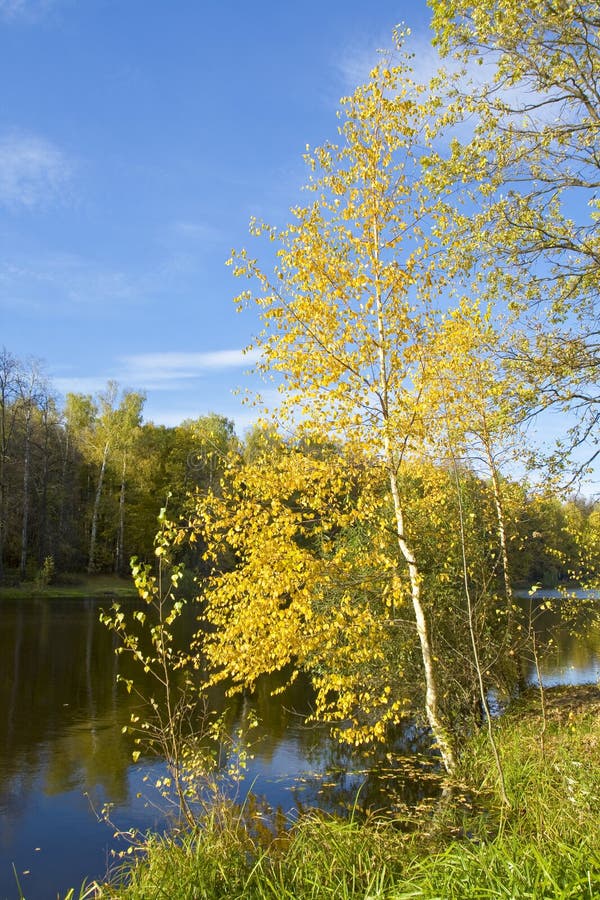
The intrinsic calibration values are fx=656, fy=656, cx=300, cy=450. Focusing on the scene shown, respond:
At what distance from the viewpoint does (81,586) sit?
3794cm

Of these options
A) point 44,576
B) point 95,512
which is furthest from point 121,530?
point 44,576

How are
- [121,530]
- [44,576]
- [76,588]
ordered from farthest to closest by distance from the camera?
[121,530], [76,588], [44,576]

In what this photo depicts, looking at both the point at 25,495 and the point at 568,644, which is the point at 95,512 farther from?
the point at 568,644

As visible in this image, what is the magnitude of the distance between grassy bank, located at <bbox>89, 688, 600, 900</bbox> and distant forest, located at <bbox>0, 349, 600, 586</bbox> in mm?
29644

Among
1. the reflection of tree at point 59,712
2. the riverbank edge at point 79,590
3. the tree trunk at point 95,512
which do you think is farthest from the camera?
the tree trunk at point 95,512

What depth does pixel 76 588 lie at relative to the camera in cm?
3722

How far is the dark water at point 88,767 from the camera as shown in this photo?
7133 millimetres

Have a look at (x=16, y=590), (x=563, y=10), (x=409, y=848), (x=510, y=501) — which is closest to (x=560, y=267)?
(x=563, y=10)

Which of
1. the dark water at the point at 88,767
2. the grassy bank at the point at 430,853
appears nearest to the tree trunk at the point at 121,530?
the dark water at the point at 88,767

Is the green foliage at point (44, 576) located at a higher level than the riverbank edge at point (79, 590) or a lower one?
higher

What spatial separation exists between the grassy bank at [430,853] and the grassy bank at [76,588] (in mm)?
29039

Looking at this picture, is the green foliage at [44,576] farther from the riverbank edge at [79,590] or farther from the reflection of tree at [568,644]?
the reflection of tree at [568,644]

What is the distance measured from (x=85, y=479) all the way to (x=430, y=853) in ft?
151

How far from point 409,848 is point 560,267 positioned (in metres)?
6.99
